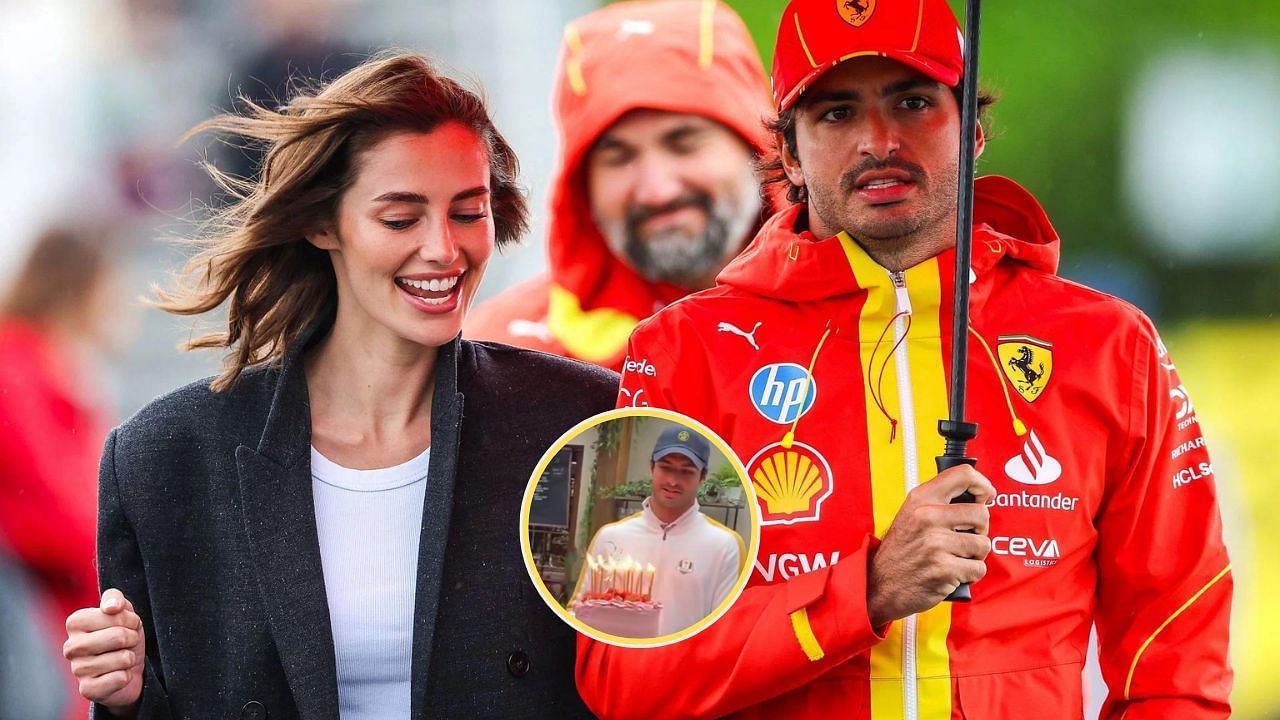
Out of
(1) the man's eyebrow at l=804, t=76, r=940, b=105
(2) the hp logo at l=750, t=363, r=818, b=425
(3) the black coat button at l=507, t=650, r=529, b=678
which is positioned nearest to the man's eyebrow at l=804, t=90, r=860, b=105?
(1) the man's eyebrow at l=804, t=76, r=940, b=105

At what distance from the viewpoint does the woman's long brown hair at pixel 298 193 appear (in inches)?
85.0

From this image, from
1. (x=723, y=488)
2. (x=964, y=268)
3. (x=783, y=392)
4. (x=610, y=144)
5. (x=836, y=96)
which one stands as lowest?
(x=723, y=488)

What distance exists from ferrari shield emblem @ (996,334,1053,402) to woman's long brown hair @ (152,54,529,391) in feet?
2.67

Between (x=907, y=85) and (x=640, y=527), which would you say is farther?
(x=907, y=85)

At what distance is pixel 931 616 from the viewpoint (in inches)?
73.4

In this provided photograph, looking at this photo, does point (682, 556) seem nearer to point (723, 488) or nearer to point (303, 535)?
point (723, 488)

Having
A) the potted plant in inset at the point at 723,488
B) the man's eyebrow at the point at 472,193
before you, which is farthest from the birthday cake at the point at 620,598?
the man's eyebrow at the point at 472,193

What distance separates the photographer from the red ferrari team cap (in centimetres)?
196

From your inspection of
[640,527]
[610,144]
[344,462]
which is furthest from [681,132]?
[640,527]

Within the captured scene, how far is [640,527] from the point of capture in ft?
6.00

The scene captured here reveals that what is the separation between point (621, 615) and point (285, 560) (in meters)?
0.51

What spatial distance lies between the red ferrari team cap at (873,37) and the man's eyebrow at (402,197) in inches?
20.8

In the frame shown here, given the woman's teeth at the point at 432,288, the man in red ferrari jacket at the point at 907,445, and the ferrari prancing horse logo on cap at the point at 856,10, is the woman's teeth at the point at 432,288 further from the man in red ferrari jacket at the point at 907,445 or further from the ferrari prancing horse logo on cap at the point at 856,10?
the ferrari prancing horse logo on cap at the point at 856,10

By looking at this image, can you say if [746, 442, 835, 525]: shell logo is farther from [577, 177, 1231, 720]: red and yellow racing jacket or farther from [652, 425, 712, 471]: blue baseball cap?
[652, 425, 712, 471]: blue baseball cap
